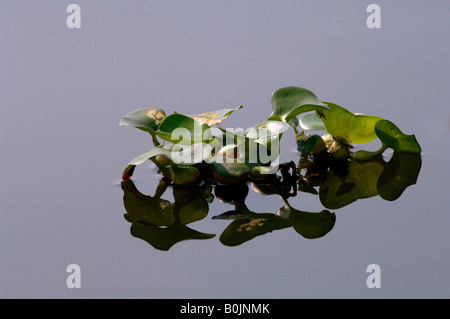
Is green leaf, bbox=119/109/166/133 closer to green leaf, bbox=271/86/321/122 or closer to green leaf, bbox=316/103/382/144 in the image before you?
green leaf, bbox=271/86/321/122

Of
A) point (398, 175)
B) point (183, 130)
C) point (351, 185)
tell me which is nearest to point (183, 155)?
point (183, 130)

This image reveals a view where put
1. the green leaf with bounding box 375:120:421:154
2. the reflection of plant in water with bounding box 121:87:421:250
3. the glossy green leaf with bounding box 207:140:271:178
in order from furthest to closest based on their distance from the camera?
the green leaf with bounding box 375:120:421:154, the glossy green leaf with bounding box 207:140:271:178, the reflection of plant in water with bounding box 121:87:421:250

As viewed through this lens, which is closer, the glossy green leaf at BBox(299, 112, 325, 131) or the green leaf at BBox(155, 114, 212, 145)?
the green leaf at BBox(155, 114, 212, 145)

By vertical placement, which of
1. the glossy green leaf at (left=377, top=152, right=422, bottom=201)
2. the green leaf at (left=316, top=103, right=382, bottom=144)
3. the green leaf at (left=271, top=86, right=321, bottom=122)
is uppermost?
the green leaf at (left=271, top=86, right=321, bottom=122)

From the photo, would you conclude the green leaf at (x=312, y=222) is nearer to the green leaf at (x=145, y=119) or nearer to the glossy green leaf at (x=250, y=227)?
the glossy green leaf at (x=250, y=227)

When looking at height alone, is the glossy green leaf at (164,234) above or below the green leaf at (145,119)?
below

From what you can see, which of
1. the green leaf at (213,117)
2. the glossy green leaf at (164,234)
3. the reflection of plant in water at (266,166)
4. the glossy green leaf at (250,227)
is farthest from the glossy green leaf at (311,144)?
the glossy green leaf at (164,234)

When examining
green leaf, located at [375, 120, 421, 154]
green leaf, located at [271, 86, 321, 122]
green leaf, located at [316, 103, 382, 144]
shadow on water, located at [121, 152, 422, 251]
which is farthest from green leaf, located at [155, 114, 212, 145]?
green leaf, located at [375, 120, 421, 154]
